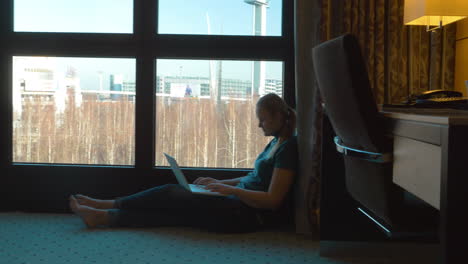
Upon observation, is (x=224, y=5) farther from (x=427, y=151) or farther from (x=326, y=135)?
(x=427, y=151)

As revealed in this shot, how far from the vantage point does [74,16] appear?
3334 millimetres

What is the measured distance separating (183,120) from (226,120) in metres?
0.28

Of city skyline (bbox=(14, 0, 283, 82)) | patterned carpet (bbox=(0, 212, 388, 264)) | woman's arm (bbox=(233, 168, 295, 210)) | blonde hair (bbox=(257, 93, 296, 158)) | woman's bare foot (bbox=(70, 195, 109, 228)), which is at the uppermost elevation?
city skyline (bbox=(14, 0, 283, 82))

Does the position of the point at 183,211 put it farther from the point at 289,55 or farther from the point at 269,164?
the point at 289,55

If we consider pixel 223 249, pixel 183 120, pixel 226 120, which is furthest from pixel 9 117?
pixel 223 249

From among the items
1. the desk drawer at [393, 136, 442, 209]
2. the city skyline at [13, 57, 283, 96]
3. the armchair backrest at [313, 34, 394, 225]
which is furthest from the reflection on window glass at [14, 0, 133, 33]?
the desk drawer at [393, 136, 442, 209]

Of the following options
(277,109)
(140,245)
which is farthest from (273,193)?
(140,245)

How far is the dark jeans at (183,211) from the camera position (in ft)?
9.25

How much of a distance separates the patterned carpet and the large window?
1.79 feet

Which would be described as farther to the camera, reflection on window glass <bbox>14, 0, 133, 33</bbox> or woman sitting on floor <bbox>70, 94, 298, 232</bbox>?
reflection on window glass <bbox>14, 0, 133, 33</bbox>

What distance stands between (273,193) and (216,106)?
2.60 ft

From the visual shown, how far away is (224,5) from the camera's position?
10.7ft

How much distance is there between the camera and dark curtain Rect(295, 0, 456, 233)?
2.85 m

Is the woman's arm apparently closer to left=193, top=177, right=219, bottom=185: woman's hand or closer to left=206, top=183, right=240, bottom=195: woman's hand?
left=206, top=183, right=240, bottom=195: woman's hand
